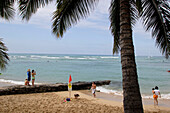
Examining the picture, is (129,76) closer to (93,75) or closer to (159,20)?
(159,20)

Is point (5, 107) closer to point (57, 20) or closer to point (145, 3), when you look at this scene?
point (57, 20)

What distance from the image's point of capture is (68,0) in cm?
468

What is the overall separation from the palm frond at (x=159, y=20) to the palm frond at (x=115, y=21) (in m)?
1.38

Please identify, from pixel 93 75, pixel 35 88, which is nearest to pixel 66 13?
pixel 35 88

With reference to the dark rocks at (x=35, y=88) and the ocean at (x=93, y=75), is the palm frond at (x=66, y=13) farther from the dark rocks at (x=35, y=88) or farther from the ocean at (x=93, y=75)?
the dark rocks at (x=35, y=88)

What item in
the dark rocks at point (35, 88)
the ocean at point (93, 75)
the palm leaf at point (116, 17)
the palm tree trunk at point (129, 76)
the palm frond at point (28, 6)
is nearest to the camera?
the palm tree trunk at point (129, 76)

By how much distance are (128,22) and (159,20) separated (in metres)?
1.76

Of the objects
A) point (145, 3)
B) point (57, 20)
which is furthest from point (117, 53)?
point (57, 20)

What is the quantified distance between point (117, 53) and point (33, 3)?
4.06 metres

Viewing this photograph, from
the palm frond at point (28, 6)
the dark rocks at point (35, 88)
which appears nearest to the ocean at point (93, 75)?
the dark rocks at point (35, 88)

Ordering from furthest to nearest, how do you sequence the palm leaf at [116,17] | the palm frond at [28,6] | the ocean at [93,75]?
1. the ocean at [93,75]
2. the palm leaf at [116,17]
3. the palm frond at [28,6]

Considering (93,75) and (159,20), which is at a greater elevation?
(159,20)

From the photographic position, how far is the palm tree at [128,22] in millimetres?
3193

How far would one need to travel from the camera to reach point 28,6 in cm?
417
